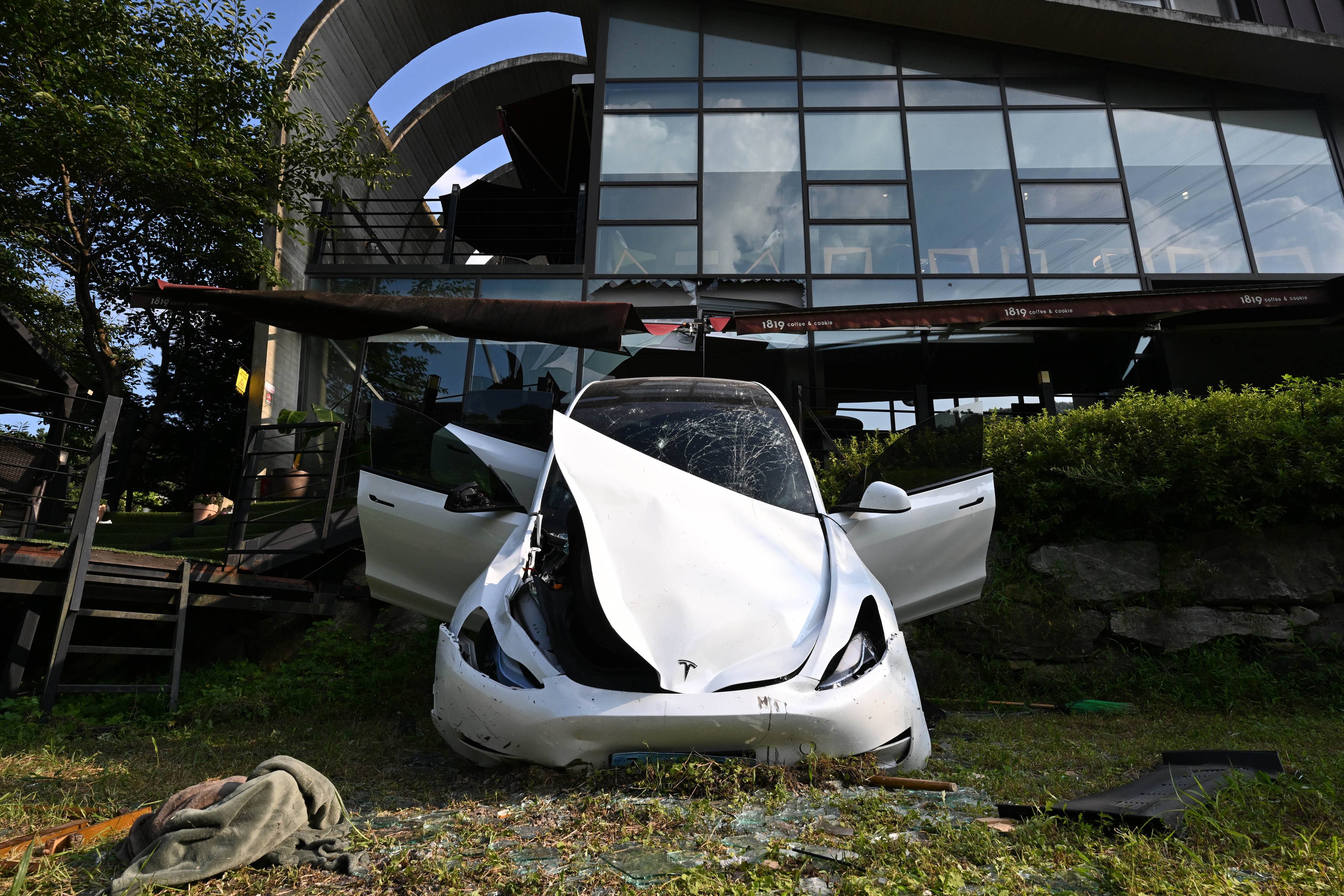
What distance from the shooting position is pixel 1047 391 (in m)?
9.88

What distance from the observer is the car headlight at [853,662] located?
8.63ft

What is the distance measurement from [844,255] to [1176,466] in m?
6.82

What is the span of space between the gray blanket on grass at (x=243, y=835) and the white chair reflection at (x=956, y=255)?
11.1 m

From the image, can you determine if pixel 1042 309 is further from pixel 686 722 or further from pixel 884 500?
pixel 686 722

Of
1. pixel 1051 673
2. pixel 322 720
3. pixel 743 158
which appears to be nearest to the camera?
pixel 322 720

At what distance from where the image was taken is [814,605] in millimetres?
2918

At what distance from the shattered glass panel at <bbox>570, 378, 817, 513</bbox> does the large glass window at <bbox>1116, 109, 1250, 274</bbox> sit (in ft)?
32.4

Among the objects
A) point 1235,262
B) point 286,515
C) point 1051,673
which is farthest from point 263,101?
point 1235,262

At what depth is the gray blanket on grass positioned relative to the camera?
6.21 ft

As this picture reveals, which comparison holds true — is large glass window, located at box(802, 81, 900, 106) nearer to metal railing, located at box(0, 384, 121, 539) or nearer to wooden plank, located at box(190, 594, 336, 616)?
wooden plank, located at box(190, 594, 336, 616)

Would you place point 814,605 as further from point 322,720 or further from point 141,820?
point 322,720

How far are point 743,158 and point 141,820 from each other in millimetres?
11846

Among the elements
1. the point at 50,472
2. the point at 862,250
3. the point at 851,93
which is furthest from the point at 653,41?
the point at 50,472

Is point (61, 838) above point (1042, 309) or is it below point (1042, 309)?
below
